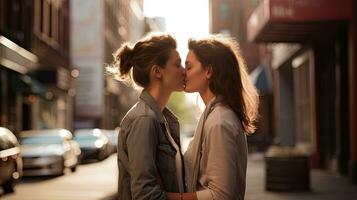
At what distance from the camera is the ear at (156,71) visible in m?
3.45

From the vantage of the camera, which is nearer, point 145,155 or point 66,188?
point 145,155

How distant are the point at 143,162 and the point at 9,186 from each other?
46.3 feet

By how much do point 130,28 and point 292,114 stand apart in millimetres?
73991

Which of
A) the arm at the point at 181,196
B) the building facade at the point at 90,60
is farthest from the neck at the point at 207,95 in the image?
the building facade at the point at 90,60

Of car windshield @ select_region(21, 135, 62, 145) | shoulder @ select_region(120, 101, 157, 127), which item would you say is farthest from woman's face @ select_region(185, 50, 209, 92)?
car windshield @ select_region(21, 135, 62, 145)

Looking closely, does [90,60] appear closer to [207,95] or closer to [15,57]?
[15,57]

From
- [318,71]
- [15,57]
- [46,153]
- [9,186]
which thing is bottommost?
[9,186]

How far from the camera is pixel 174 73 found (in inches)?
138

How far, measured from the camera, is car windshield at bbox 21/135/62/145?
24.1 metres

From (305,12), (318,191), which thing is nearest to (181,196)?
(318,191)

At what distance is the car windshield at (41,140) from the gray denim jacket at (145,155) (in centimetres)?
2120

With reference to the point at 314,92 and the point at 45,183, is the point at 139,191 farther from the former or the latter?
the point at 314,92

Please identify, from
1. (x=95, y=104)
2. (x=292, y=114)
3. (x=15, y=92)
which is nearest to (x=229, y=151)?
(x=292, y=114)

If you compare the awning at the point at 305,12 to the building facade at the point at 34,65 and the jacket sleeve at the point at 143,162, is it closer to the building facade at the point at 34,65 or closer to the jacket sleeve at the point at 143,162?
the building facade at the point at 34,65
